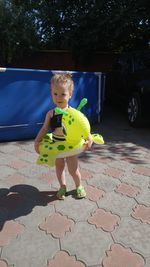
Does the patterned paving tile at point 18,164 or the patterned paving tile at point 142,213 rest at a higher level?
the patterned paving tile at point 18,164

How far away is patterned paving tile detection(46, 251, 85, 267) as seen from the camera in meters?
2.57

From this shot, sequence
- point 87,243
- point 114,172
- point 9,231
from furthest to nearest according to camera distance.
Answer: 1. point 114,172
2. point 9,231
3. point 87,243

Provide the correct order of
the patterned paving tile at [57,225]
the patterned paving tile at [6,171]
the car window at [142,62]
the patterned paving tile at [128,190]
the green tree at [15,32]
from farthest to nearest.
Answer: the green tree at [15,32], the car window at [142,62], the patterned paving tile at [6,171], the patterned paving tile at [128,190], the patterned paving tile at [57,225]

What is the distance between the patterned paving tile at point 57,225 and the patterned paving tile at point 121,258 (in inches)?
18.8

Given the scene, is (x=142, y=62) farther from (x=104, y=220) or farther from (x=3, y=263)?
(x=3, y=263)

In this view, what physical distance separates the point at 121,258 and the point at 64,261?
0.47 meters

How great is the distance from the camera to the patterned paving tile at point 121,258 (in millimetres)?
2602

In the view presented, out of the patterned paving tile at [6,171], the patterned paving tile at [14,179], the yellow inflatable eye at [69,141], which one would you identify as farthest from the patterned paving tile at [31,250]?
the patterned paving tile at [6,171]

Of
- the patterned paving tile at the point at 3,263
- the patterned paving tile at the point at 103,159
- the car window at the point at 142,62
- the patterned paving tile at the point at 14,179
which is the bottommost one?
the patterned paving tile at the point at 3,263

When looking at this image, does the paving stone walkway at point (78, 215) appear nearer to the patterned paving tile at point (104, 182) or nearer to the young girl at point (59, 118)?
the patterned paving tile at point (104, 182)

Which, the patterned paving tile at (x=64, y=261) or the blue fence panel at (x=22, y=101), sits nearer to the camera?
the patterned paving tile at (x=64, y=261)

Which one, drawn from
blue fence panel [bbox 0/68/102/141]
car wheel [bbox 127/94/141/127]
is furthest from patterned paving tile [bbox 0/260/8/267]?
car wheel [bbox 127/94/141/127]

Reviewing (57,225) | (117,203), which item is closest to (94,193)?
(117,203)

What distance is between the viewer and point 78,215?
3.29 metres
